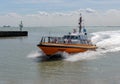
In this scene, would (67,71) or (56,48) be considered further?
(56,48)

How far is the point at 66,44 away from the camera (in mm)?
24969

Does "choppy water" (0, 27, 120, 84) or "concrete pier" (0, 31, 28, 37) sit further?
"concrete pier" (0, 31, 28, 37)

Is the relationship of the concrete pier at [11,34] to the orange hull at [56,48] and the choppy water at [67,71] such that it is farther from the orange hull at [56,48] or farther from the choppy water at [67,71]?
the orange hull at [56,48]

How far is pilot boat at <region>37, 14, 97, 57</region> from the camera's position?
24.5 meters

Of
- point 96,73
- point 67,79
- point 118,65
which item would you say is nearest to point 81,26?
point 118,65

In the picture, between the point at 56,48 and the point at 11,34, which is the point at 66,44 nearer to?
the point at 56,48

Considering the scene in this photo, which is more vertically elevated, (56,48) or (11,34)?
(56,48)

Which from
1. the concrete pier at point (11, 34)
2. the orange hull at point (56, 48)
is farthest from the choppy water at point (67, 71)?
the concrete pier at point (11, 34)

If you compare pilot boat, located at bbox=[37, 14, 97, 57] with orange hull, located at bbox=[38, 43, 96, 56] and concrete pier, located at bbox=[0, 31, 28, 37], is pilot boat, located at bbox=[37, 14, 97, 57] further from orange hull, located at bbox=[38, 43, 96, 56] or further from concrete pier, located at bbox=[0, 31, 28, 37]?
concrete pier, located at bbox=[0, 31, 28, 37]

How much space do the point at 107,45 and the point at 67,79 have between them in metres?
20.6

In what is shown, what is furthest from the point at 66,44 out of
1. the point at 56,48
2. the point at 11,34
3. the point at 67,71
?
the point at 11,34

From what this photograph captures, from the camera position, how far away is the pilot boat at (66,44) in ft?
80.5

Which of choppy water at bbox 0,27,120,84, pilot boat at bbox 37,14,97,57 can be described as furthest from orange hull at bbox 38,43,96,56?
choppy water at bbox 0,27,120,84

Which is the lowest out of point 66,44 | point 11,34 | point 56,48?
point 11,34
